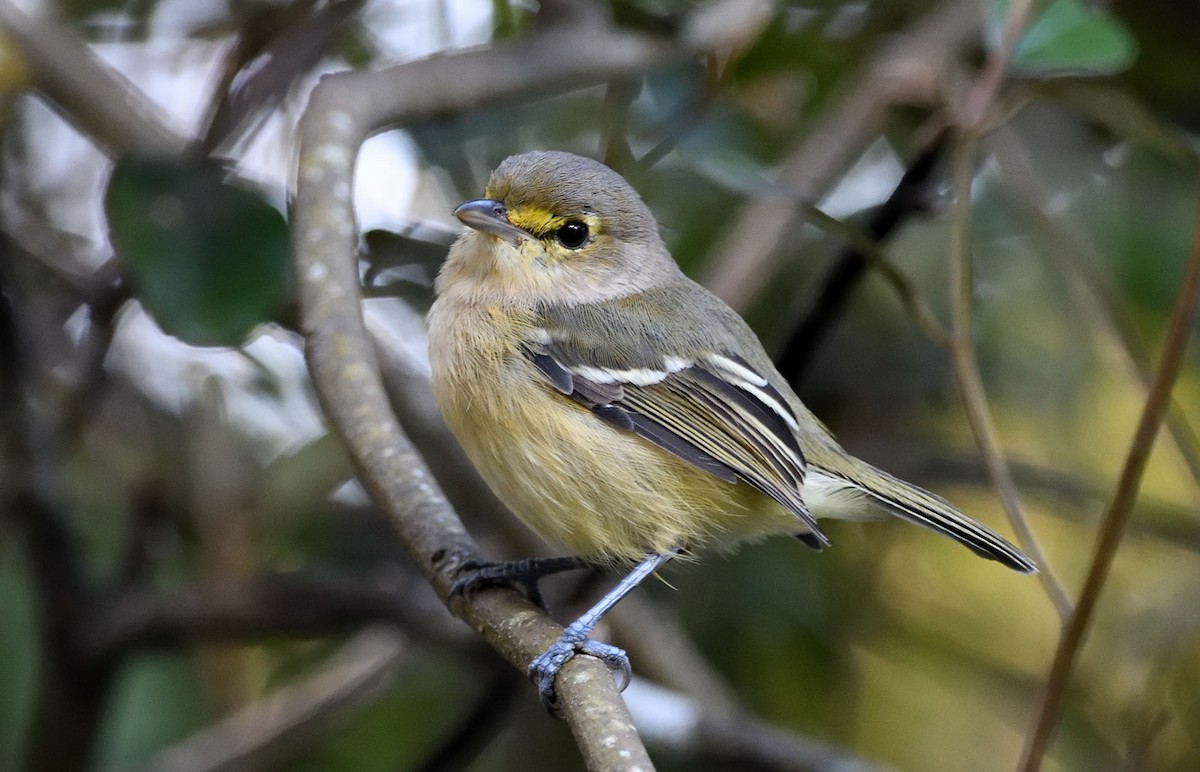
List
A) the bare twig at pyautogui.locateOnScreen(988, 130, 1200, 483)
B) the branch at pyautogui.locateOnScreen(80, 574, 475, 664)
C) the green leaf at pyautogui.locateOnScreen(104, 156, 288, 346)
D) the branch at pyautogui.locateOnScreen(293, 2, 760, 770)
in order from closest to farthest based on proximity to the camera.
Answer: the branch at pyautogui.locateOnScreen(293, 2, 760, 770)
the green leaf at pyautogui.locateOnScreen(104, 156, 288, 346)
the bare twig at pyautogui.locateOnScreen(988, 130, 1200, 483)
the branch at pyautogui.locateOnScreen(80, 574, 475, 664)

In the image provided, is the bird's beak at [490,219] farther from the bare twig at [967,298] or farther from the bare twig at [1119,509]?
the bare twig at [1119,509]

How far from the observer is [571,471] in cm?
250

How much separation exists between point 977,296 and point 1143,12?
1.11 m

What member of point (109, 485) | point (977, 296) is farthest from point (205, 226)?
point (977, 296)

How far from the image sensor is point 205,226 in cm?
260

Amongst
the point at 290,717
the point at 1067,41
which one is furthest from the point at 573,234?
the point at 290,717

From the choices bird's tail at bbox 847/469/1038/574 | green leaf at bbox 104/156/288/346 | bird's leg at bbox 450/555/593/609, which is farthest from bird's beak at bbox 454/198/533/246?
bird's tail at bbox 847/469/1038/574

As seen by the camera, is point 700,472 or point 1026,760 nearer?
point 1026,760

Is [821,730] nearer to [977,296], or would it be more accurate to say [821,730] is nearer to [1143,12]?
[977,296]

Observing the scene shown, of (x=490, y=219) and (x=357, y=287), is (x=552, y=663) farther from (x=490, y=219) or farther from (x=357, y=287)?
(x=490, y=219)

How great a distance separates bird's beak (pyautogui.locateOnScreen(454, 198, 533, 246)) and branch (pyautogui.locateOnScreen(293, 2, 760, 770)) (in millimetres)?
231

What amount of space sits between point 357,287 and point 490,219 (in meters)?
0.41

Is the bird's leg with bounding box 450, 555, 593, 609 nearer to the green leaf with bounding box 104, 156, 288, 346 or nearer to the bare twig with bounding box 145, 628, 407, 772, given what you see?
the green leaf with bounding box 104, 156, 288, 346

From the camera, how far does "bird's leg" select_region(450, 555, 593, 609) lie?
2.16 metres
